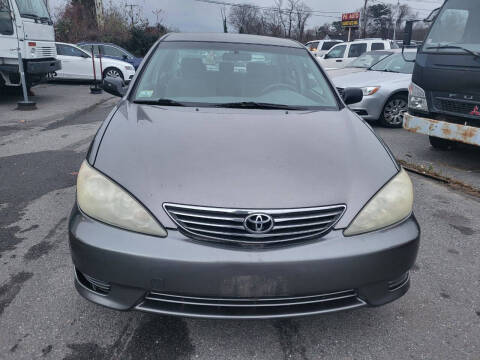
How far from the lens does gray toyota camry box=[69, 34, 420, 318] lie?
1.74 metres

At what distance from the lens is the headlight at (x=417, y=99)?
5328 millimetres

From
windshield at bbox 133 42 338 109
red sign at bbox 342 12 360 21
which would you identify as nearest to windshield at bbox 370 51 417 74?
windshield at bbox 133 42 338 109

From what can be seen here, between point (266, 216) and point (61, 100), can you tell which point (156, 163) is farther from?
point (61, 100)

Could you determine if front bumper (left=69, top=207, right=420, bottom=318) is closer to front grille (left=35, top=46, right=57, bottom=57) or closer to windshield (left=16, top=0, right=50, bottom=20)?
windshield (left=16, top=0, right=50, bottom=20)

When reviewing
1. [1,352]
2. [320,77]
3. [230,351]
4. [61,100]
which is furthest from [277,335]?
[61,100]

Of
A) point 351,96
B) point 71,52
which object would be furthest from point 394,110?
point 71,52

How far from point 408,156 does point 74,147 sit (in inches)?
195

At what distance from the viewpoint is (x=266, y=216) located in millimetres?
1776

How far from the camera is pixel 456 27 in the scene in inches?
211

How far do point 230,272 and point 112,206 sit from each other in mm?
637

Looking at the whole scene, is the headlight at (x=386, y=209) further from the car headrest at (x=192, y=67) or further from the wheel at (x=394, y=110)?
the wheel at (x=394, y=110)

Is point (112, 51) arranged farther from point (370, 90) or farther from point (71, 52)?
point (370, 90)

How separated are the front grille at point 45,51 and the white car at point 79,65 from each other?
4.20 meters

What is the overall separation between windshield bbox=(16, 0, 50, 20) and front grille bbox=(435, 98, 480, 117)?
27.0ft
